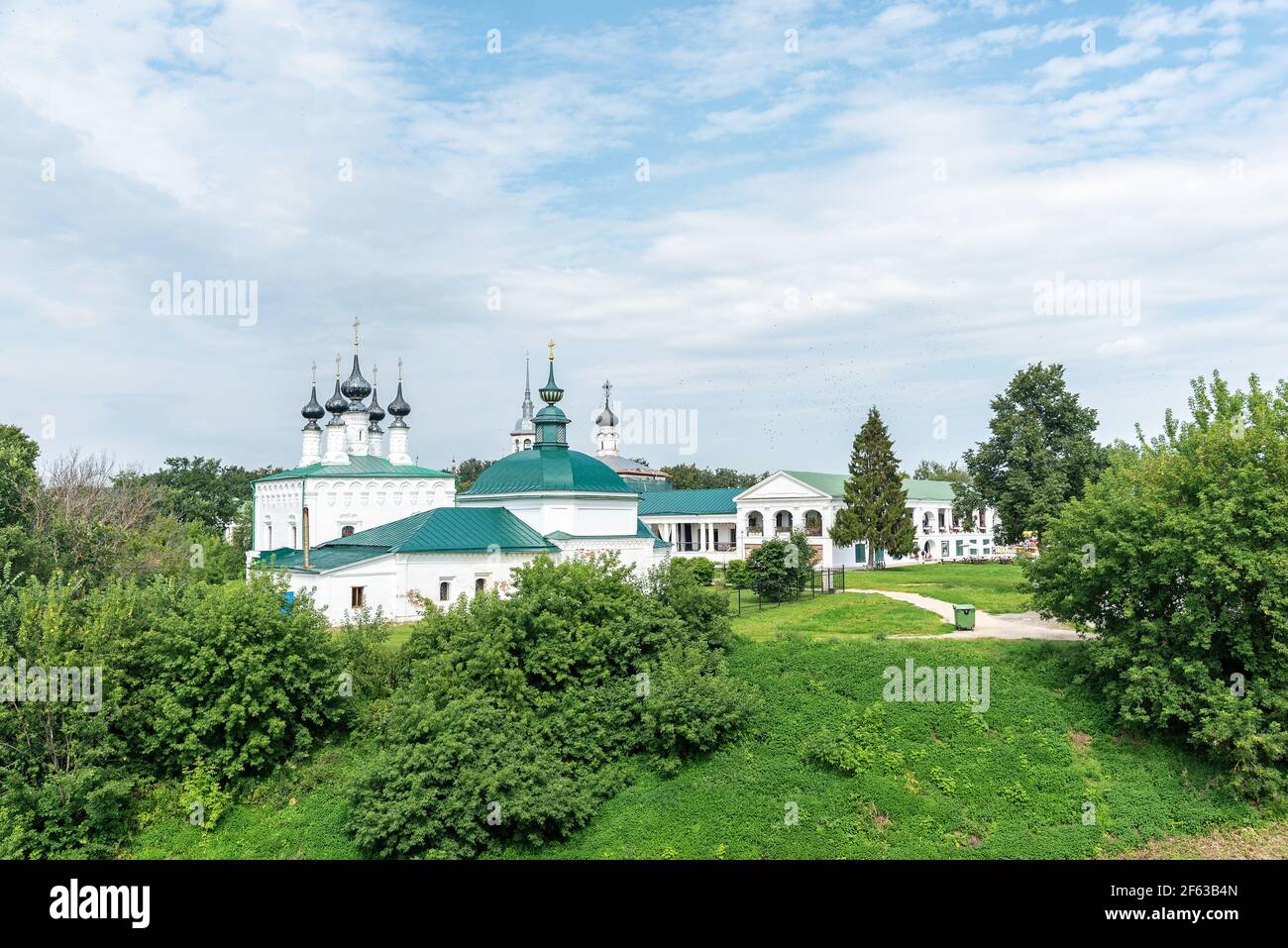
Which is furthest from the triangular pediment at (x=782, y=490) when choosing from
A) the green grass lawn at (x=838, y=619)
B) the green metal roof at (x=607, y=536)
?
the green grass lawn at (x=838, y=619)

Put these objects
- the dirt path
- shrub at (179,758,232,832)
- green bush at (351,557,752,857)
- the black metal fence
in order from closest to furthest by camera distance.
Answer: the dirt path < green bush at (351,557,752,857) < shrub at (179,758,232,832) < the black metal fence

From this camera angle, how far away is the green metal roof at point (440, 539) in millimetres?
31375

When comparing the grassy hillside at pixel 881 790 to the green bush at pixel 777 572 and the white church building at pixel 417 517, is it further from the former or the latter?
the white church building at pixel 417 517

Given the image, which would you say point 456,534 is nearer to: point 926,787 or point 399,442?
point 399,442

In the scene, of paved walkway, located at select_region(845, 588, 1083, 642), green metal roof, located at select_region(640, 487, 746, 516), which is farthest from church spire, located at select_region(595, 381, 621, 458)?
paved walkway, located at select_region(845, 588, 1083, 642)

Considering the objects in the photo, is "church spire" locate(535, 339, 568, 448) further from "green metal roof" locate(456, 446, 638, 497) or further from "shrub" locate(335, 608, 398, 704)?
"shrub" locate(335, 608, 398, 704)

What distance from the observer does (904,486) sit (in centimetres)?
5266

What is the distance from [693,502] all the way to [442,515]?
948 inches

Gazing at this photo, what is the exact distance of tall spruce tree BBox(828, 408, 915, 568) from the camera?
4397cm

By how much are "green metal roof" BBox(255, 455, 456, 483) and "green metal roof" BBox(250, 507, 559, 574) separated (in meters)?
3.83

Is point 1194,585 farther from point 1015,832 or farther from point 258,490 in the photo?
point 258,490

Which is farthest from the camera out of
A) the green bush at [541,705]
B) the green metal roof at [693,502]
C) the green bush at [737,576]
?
the green metal roof at [693,502]

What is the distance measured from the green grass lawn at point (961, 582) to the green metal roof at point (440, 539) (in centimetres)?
1286
